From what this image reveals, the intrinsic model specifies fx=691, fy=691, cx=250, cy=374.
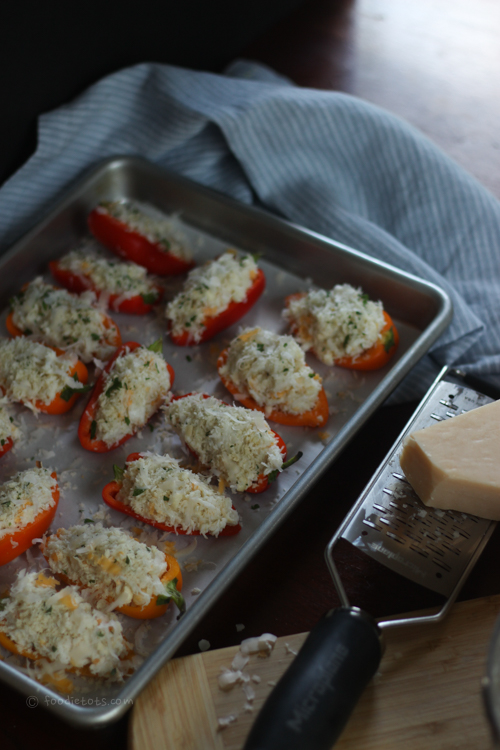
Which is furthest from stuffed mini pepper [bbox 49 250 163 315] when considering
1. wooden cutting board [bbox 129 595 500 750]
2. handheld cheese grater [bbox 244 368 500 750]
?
wooden cutting board [bbox 129 595 500 750]

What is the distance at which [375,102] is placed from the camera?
7.17 ft

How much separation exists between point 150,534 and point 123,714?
0.34 metres

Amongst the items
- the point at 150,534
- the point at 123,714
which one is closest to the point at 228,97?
the point at 150,534

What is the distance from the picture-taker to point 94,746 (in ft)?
3.51

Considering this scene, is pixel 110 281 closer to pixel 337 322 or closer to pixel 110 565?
pixel 337 322

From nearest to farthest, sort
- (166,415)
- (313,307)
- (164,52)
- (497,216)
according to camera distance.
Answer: (166,415)
(313,307)
(497,216)
(164,52)

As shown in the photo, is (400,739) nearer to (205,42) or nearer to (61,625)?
(61,625)

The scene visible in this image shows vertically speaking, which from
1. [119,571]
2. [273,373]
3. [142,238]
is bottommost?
[119,571]

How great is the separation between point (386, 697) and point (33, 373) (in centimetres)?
90

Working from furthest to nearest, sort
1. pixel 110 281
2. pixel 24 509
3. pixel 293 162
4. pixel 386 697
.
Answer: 1. pixel 293 162
2. pixel 110 281
3. pixel 24 509
4. pixel 386 697

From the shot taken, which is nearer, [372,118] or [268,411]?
[268,411]

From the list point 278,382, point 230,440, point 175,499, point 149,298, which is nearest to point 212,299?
point 149,298

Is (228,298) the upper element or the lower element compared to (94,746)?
upper

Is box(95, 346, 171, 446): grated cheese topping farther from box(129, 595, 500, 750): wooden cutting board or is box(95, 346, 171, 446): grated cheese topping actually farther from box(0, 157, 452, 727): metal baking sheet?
box(129, 595, 500, 750): wooden cutting board
